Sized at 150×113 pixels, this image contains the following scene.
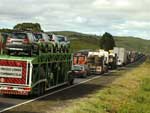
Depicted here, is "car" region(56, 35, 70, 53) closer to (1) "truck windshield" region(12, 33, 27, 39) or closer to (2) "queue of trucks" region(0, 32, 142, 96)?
(2) "queue of trucks" region(0, 32, 142, 96)

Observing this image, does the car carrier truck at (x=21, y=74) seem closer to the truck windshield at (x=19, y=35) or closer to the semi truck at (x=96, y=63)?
the truck windshield at (x=19, y=35)

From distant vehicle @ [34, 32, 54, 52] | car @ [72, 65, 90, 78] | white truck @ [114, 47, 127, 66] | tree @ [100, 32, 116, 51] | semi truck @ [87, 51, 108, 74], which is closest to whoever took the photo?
distant vehicle @ [34, 32, 54, 52]

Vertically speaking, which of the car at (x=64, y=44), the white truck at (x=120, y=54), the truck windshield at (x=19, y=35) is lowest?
the white truck at (x=120, y=54)

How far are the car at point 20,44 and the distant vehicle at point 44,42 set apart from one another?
3.64 ft

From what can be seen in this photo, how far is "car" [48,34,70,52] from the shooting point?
31906 millimetres

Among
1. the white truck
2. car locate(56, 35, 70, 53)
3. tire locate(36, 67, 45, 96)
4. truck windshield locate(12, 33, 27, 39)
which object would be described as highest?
truck windshield locate(12, 33, 27, 39)

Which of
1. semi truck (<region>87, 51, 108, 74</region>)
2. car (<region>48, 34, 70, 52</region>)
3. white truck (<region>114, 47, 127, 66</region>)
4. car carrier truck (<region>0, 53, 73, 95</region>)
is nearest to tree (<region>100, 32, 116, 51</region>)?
white truck (<region>114, 47, 127, 66</region>)

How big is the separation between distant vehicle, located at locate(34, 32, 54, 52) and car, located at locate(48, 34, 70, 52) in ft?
3.14

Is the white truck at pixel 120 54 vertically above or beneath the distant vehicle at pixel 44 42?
beneath

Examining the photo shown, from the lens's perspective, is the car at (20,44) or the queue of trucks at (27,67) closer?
the queue of trucks at (27,67)

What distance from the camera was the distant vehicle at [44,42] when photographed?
2856cm

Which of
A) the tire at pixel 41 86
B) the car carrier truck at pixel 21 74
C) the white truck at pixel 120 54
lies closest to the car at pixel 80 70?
the tire at pixel 41 86

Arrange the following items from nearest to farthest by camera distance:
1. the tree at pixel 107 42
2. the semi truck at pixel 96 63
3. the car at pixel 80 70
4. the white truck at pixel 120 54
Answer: the car at pixel 80 70 < the semi truck at pixel 96 63 < the white truck at pixel 120 54 < the tree at pixel 107 42

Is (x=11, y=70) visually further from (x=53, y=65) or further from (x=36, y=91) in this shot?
(x=53, y=65)
